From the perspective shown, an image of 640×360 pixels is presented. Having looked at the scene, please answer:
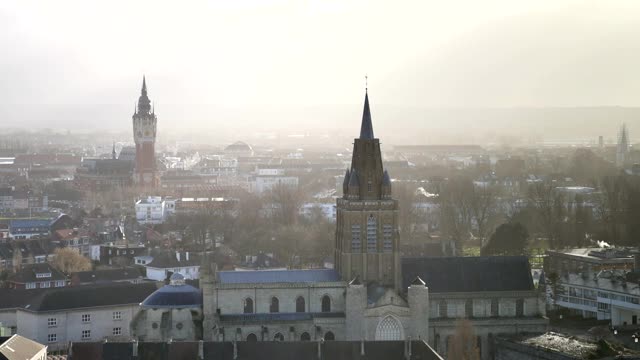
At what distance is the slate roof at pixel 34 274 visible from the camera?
67.1m

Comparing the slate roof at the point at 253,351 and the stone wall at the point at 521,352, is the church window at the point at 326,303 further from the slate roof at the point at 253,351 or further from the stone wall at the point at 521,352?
the slate roof at the point at 253,351

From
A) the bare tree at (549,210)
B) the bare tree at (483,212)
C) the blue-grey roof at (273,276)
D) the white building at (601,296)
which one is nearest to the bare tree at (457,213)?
the bare tree at (483,212)

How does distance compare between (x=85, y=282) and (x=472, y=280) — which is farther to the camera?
(x=85, y=282)

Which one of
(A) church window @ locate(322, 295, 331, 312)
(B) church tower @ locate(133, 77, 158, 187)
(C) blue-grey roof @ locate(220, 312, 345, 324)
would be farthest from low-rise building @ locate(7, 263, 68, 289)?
(B) church tower @ locate(133, 77, 158, 187)

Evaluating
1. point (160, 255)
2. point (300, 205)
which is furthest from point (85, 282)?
point (300, 205)

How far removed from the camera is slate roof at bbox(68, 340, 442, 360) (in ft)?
135

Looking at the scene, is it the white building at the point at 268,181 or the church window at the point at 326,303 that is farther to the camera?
the white building at the point at 268,181

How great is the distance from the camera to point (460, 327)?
162 feet

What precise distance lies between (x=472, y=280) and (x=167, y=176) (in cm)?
11339

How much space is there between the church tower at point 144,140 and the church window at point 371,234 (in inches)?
3374

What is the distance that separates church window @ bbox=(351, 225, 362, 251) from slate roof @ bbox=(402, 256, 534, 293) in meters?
2.53

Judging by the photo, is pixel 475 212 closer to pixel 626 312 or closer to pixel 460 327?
pixel 626 312

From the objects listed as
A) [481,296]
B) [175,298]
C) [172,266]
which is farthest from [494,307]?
[172,266]

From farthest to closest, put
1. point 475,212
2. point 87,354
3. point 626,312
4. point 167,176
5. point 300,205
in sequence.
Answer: point 167,176 < point 300,205 < point 475,212 < point 626,312 < point 87,354
